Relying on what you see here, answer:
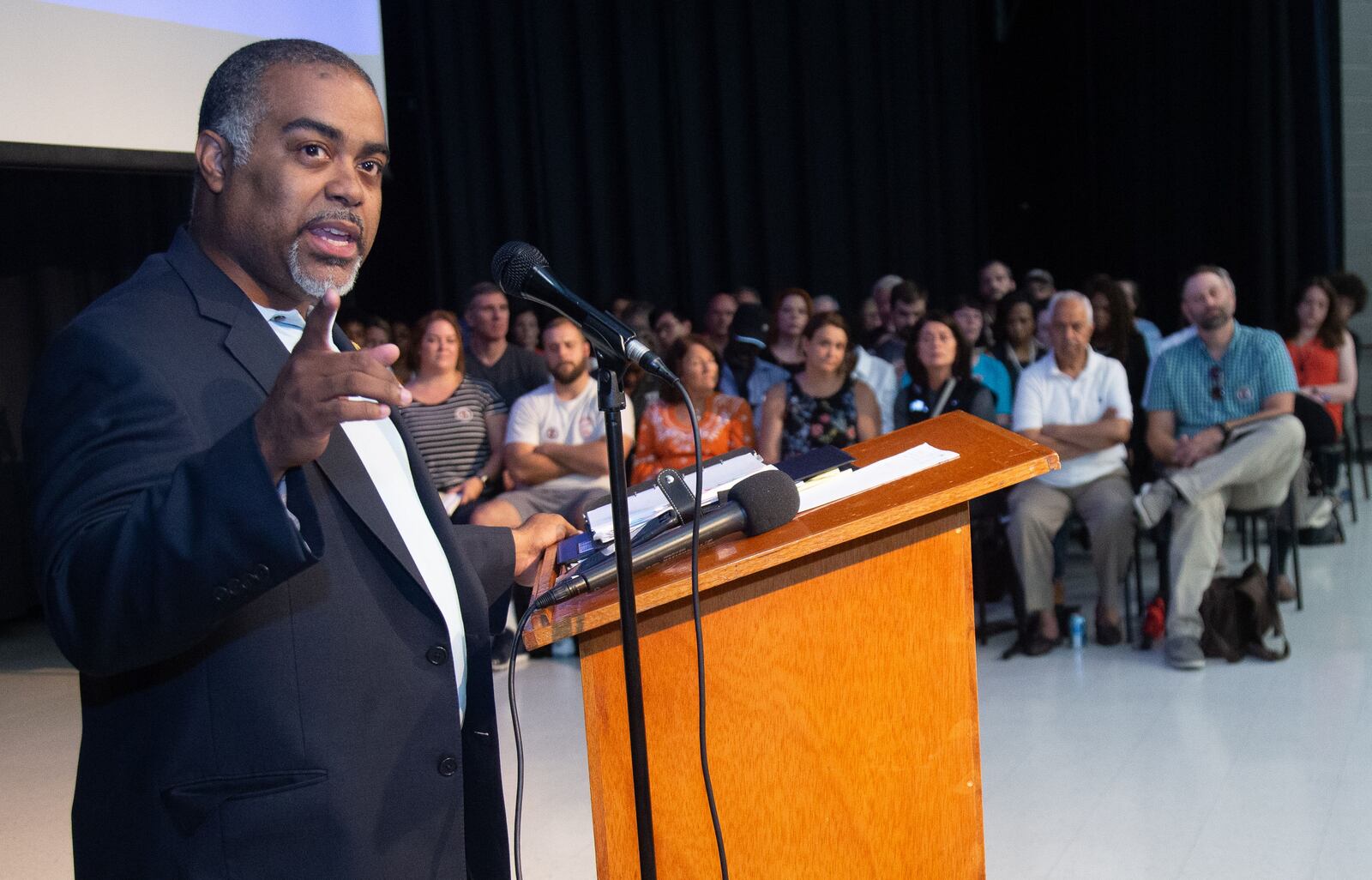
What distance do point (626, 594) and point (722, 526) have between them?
26cm

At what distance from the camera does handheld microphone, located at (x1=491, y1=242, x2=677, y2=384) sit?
1.23 metres

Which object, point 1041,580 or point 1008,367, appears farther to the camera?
point 1008,367

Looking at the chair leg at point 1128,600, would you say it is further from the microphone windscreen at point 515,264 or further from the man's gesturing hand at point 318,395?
the man's gesturing hand at point 318,395

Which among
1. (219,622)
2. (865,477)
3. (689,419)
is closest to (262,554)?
(219,622)

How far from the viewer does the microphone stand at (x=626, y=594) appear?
1198mm

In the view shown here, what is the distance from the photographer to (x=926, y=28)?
29.6 ft

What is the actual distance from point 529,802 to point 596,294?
5.80m

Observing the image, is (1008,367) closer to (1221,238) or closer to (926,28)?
(1221,238)

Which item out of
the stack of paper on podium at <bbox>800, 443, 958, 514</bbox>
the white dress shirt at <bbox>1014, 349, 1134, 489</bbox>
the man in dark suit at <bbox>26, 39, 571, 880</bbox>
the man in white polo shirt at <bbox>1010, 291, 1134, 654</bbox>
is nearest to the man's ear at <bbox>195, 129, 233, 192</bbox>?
the man in dark suit at <bbox>26, 39, 571, 880</bbox>

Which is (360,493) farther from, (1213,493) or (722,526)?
(1213,493)

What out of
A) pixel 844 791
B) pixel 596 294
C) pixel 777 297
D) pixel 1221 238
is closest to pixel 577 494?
pixel 777 297

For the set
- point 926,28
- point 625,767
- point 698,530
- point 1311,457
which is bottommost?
point 1311,457

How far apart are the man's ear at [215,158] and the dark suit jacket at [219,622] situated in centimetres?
7

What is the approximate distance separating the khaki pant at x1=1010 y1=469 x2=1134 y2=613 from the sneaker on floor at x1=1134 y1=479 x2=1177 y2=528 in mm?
87
